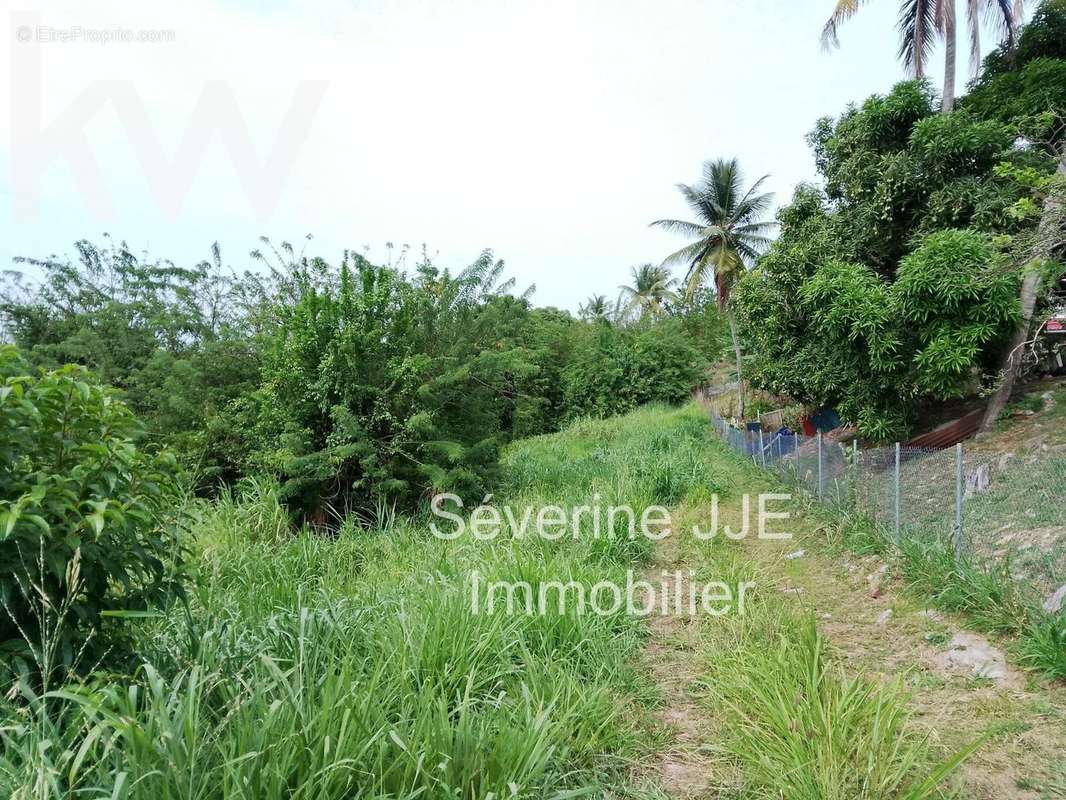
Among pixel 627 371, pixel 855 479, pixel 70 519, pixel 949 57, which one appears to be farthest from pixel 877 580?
pixel 627 371

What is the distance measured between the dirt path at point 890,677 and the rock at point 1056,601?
361 millimetres

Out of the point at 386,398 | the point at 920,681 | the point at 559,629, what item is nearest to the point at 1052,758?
the point at 920,681

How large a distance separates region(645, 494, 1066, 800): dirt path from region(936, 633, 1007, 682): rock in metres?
0.01

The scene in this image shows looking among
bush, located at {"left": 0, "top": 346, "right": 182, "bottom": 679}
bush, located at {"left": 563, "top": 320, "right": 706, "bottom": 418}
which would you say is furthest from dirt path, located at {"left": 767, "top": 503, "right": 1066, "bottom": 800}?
bush, located at {"left": 563, "top": 320, "right": 706, "bottom": 418}

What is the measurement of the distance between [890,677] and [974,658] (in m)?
0.51

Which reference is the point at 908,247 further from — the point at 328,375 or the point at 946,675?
the point at 328,375

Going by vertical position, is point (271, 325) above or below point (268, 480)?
above

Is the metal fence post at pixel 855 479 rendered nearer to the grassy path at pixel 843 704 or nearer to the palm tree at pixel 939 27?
the grassy path at pixel 843 704

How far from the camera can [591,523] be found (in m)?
5.50

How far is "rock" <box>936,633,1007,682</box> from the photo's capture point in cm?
312

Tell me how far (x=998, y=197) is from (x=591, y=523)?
702 centimetres

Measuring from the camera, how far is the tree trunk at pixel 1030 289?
5.72 metres

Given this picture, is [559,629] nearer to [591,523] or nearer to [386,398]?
[591,523]

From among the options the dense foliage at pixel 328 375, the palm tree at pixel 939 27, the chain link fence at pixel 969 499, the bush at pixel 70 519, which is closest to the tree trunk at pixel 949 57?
the palm tree at pixel 939 27
